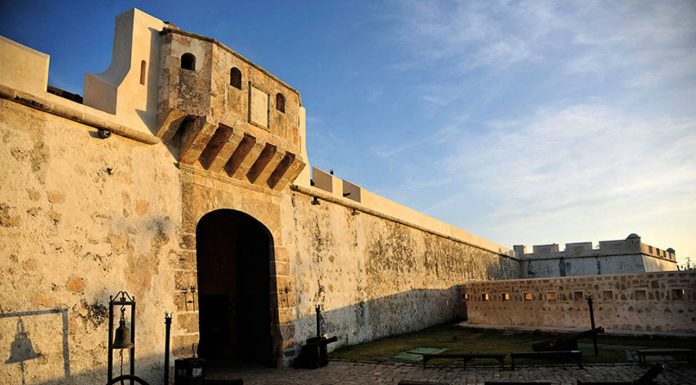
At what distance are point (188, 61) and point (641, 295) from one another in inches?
471

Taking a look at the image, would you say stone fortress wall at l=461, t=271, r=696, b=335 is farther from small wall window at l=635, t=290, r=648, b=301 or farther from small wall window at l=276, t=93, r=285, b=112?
small wall window at l=276, t=93, r=285, b=112

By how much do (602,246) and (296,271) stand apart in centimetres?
2169

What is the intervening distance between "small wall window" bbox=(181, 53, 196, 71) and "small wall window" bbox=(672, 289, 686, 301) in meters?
12.0

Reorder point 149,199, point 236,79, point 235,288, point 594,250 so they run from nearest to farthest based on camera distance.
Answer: point 149,199, point 236,79, point 235,288, point 594,250

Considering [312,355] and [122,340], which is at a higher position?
[122,340]

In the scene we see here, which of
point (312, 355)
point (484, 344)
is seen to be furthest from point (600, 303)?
point (312, 355)

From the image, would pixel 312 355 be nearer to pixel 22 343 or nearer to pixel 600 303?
pixel 22 343

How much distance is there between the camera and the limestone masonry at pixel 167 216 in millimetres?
5422

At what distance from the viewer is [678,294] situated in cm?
1119

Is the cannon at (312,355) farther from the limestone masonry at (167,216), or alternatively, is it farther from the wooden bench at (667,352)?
the wooden bench at (667,352)

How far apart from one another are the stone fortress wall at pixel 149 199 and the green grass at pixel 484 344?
0.85 meters

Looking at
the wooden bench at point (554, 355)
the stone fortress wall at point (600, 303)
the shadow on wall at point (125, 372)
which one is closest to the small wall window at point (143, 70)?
the shadow on wall at point (125, 372)

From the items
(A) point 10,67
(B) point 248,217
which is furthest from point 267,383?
(A) point 10,67

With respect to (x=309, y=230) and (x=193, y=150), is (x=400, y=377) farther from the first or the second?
(x=193, y=150)
